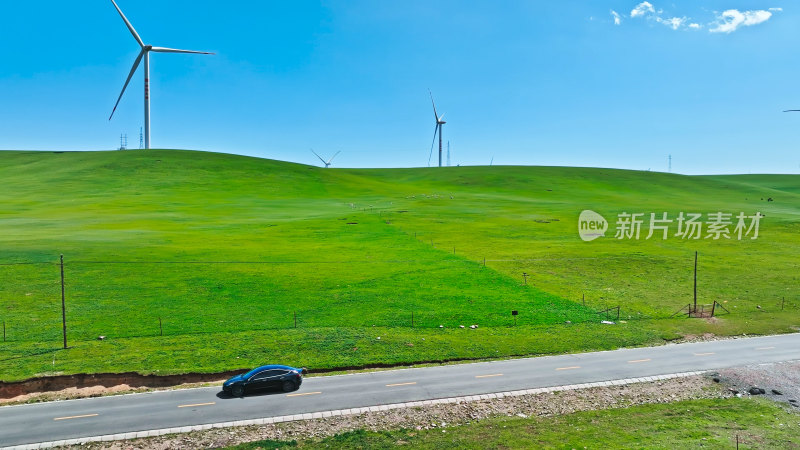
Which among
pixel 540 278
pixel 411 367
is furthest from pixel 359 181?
pixel 411 367

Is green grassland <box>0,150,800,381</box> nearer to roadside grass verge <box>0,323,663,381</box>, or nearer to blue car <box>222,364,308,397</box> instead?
roadside grass verge <box>0,323,663,381</box>

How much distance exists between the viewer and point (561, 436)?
25.3 metres

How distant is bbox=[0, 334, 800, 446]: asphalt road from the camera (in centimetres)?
2666

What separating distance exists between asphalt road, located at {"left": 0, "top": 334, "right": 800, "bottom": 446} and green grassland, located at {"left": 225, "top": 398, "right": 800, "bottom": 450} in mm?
4040

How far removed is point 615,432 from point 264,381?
2055 cm

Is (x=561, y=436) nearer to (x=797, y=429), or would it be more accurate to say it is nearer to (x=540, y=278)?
(x=797, y=429)

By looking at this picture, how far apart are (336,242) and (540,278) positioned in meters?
33.8

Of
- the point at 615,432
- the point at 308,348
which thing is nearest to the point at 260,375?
the point at 308,348

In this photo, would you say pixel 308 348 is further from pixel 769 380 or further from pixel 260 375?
pixel 769 380

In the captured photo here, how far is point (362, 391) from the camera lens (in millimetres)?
31266

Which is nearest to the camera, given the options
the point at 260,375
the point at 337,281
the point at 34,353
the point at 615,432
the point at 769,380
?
the point at 615,432

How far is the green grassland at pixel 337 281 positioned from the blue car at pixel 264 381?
14.9 ft

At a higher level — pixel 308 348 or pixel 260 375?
pixel 260 375

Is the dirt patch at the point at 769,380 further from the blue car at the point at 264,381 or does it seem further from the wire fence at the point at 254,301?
the blue car at the point at 264,381
